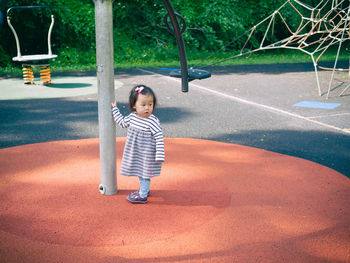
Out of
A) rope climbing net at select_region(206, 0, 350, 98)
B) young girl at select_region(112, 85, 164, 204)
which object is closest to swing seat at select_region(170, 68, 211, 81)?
young girl at select_region(112, 85, 164, 204)

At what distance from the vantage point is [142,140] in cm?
307

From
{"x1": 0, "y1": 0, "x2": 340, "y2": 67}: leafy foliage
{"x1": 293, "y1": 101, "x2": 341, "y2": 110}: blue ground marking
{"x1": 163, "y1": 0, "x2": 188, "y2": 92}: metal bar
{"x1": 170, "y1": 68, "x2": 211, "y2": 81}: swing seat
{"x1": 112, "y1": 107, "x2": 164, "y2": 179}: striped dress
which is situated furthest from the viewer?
{"x1": 0, "y1": 0, "x2": 340, "y2": 67}: leafy foliage

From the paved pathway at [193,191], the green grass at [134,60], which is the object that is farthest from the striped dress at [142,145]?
the green grass at [134,60]

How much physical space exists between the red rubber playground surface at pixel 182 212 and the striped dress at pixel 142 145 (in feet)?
0.94

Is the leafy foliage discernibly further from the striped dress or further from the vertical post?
the striped dress

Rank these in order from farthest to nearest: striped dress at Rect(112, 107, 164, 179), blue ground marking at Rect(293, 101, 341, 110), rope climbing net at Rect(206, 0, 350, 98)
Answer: blue ground marking at Rect(293, 101, 341, 110) → rope climbing net at Rect(206, 0, 350, 98) → striped dress at Rect(112, 107, 164, 179)

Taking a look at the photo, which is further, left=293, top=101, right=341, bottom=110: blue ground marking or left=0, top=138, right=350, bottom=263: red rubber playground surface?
left=293, top=101, right=341, bottom=110: blue ground marking

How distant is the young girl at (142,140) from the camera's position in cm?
300

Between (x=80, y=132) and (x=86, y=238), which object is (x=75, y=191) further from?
(x=80, y=132)

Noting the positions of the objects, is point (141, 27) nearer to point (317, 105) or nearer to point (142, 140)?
point (317, 105)

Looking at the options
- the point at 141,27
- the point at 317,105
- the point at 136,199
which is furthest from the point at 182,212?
the point at 141,27

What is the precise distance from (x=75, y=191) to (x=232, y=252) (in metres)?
1.55

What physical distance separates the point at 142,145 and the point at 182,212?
24.5 inches

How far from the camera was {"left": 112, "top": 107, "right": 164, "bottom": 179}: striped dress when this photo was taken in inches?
120
